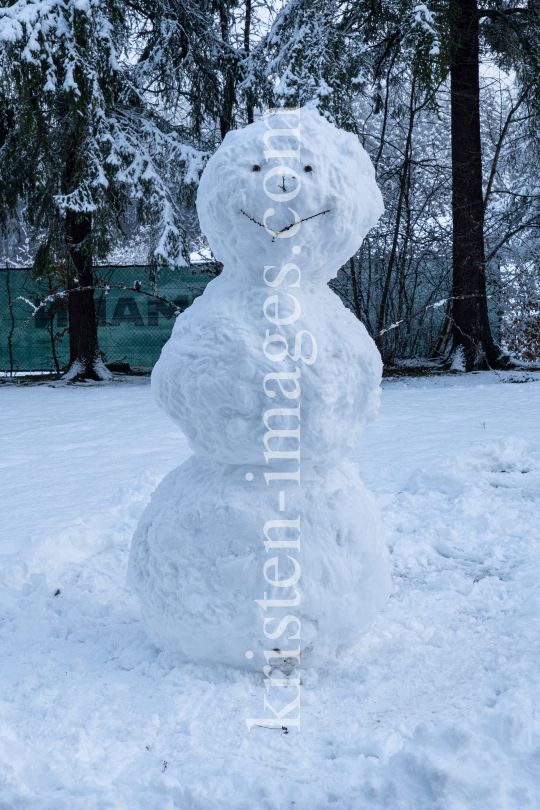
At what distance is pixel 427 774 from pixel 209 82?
1023 cm

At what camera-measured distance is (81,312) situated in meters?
9.32

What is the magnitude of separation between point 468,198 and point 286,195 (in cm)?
774

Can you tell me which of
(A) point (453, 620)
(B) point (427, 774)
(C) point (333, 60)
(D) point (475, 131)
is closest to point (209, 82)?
(C) point (333, 60)

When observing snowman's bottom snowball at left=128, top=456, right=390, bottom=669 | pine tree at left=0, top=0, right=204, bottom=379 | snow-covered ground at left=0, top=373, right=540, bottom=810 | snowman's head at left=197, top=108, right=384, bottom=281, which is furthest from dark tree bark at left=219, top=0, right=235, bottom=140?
snowman's bottom snowball at left=128, top=456, right=390, bottom=669

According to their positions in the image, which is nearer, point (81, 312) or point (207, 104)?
point (81, 312)

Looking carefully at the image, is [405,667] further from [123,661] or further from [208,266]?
[208,266]

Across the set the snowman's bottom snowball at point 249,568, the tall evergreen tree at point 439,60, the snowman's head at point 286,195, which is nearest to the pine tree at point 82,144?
the tall evergreen tree at point 439,60

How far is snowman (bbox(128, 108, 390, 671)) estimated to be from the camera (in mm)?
1865

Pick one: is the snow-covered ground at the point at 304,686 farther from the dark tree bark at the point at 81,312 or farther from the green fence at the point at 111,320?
the green fence at the point at 111,320

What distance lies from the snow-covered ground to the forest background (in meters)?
4.25

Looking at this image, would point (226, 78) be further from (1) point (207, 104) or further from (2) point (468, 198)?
(2) point (468, 198)

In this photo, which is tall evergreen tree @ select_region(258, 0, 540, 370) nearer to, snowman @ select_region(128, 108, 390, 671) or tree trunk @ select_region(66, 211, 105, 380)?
tree trunk @ select_region(66, 211, 105, 380)

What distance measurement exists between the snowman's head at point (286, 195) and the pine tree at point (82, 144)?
21.5ft

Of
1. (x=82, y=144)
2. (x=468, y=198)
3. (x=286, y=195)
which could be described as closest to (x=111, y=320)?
(x=82, y=144)
